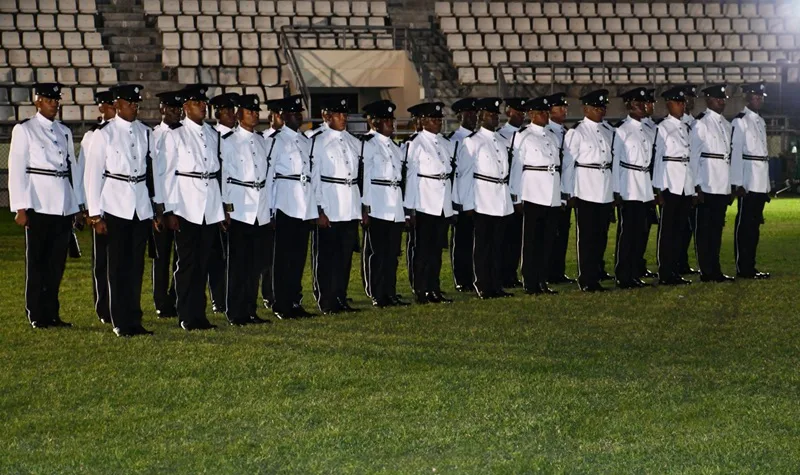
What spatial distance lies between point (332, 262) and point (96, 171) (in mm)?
2340

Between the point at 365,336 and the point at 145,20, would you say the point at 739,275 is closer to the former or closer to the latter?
the point at 365,336

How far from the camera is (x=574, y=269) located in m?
14.8

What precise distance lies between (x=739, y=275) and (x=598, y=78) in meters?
14.6

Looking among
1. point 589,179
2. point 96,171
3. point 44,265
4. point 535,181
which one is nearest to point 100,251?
point 44,265

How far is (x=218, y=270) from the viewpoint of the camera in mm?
11078

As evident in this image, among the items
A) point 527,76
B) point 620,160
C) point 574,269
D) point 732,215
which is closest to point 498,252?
point 620,160

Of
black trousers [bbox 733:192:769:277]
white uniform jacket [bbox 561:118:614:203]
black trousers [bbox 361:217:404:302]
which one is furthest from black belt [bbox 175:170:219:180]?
black trousers [bbox 733:192:769:277]

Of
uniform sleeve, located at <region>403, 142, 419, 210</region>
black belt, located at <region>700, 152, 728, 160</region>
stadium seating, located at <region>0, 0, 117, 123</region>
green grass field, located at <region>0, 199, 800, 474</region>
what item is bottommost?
green grass field, located at <region>0, 199, 800, 474</region>

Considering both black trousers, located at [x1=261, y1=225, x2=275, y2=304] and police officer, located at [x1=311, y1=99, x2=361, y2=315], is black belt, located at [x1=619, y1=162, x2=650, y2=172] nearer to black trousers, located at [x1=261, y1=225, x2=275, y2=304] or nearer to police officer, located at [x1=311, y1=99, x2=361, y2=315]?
police officer, located at [x1=311, y1=99, x2=361, y2=315]

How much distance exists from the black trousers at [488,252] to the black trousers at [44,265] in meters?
3.60

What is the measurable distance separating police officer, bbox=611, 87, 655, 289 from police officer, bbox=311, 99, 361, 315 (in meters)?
2.77

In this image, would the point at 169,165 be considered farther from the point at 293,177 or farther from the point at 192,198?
the point at 293,177

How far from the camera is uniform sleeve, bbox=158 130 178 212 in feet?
33.5

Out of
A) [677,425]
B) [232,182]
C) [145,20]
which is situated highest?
[145,20]
